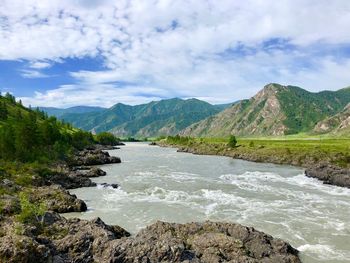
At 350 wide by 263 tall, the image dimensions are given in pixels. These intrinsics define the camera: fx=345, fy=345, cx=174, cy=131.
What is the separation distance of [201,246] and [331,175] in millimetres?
69750

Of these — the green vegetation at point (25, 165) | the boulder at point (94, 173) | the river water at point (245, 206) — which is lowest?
the river water at point (245, 206)

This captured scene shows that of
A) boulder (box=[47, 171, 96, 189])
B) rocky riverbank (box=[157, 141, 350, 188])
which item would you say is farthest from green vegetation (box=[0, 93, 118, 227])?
rocky riverbank (box=[157, 141, 350, 188])

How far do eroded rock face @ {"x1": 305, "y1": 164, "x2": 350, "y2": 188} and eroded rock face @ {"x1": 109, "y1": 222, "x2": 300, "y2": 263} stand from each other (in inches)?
2244

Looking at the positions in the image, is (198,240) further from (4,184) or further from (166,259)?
(4,184)

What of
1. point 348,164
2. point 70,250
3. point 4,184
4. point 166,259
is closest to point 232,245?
point 166,259

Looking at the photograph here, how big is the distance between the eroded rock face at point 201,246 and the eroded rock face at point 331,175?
56998 millimetres

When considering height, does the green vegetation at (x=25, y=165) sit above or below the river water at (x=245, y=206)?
above

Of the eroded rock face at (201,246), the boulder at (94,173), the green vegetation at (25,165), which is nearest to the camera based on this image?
the eroded rock face at (201,246)

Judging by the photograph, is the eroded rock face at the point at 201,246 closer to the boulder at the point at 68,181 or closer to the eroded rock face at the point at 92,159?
the boulder at the point at 68,181

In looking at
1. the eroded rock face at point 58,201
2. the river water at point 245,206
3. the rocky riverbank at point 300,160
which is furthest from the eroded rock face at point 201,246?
the rocky riverbank at point 300,160

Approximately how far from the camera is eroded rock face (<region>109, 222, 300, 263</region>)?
27.7 meters

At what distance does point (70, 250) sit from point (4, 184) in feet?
120

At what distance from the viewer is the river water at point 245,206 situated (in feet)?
135

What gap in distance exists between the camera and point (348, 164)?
11331cm
